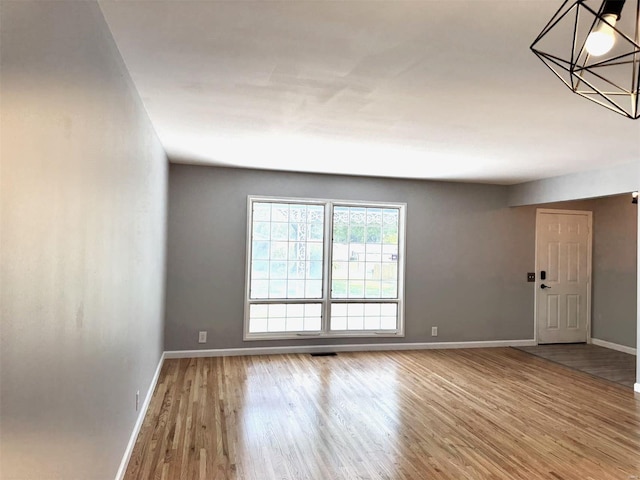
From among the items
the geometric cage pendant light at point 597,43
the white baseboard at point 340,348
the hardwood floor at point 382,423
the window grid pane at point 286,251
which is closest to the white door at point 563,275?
the white baseboard at point 340,348

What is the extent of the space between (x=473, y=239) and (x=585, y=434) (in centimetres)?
334

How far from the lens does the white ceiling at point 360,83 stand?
5.78 feet

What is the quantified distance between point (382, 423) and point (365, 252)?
2859 millimetres

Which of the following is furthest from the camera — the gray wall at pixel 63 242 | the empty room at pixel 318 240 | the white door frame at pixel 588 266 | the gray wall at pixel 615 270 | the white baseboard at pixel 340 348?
the white door frame at pixel 588 266

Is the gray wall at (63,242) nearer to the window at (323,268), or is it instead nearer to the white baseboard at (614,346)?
the window at (323,268)

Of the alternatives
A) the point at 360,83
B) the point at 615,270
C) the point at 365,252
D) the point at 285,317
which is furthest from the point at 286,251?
the point at 615,270

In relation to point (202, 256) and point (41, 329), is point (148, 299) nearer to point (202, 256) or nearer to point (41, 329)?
point (202, 256)

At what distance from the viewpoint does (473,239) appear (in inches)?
245

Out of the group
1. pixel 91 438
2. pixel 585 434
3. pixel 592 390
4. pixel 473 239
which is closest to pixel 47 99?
pixel 91 438

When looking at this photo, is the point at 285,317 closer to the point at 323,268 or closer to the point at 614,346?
the point at 323,268

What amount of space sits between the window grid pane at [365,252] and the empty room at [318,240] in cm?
3

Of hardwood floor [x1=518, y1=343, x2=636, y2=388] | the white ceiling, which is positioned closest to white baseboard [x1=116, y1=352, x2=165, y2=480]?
the white ceiling

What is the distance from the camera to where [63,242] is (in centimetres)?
136

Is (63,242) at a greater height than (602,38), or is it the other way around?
(602,38)
